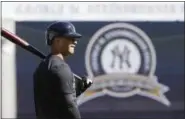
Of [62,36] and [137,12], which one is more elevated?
[137,12]

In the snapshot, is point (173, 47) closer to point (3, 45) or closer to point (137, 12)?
point (137, 12)

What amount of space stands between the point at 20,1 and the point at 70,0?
45 cm

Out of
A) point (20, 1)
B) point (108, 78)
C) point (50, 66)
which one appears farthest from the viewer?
point (108, 78)

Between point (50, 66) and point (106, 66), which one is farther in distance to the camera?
point (106, 66)

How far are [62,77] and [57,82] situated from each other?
0.10 feet

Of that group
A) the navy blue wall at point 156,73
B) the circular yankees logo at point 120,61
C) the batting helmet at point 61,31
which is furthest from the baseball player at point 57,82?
the circular yankees logo at point 120,61

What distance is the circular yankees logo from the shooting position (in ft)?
22.8

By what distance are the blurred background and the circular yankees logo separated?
0.04 meters

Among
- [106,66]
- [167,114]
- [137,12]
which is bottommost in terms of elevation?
[167,114]

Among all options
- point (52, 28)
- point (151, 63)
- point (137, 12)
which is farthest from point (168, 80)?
point (52, 28)

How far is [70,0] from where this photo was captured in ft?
21.7

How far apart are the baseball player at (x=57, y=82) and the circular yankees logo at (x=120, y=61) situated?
3580 mm

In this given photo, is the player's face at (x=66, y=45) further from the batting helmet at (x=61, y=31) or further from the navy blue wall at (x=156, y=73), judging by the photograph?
the navy blue wall at (x=156, y=73)

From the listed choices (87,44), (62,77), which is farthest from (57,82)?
(87,44)
